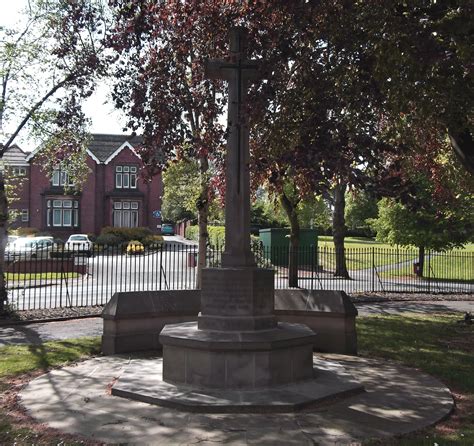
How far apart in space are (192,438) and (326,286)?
20105 millimetres

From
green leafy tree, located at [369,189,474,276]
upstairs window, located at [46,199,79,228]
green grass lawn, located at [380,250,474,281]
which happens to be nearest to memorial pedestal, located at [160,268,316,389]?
green leafy tree, located at [369,189,474,276]

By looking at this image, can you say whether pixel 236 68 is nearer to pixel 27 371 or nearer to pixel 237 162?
pixel 237 162

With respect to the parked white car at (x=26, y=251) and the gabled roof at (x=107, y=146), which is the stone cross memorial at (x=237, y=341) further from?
the gabled roof at (x=107, y=146)

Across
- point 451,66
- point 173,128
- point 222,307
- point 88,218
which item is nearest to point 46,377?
point 222,307

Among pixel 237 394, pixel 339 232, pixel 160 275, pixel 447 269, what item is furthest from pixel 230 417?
pixel 447 269

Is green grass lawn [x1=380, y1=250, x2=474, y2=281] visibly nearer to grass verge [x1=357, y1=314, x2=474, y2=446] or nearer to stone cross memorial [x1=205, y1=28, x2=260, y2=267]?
grass verge [x1=357, y1=314, x2=474, y2=446]

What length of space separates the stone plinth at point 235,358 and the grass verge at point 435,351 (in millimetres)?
1987

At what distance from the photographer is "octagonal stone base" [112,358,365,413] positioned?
6.15m

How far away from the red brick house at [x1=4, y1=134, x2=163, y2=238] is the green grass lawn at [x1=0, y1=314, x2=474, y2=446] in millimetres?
42034

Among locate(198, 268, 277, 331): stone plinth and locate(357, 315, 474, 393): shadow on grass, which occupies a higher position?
locate(198, 268, 277, 331): stone plinth

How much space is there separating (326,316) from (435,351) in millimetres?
2204

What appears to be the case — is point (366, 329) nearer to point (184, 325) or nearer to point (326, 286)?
point (184, 325)

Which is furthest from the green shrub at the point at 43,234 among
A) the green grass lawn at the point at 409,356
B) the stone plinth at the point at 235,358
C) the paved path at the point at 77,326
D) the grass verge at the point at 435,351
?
the stone plinth at the point at 235,358

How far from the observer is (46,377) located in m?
7.91
